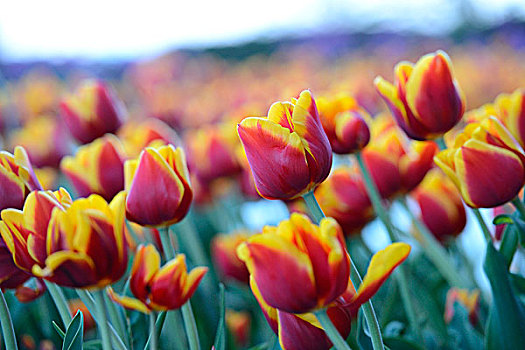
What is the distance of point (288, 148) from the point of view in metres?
0.46

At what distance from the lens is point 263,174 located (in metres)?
0.47

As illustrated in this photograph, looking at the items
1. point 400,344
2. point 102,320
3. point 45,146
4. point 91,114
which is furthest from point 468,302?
point 45,146

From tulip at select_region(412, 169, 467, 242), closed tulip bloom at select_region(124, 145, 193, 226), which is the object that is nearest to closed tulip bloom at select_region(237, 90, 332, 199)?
closed tulip bloom at select_region(124, 145, 193, 226)

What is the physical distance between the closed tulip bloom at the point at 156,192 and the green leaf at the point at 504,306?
0.89 feet

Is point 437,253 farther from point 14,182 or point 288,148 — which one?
point 14,182

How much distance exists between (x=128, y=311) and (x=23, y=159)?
203mm

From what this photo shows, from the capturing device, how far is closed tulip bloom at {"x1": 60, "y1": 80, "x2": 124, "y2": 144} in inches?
40.1

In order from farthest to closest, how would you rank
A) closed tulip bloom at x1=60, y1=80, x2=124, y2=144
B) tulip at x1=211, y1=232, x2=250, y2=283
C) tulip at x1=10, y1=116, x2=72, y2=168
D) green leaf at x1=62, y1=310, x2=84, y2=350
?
tulip at x1=10, y1=116, x2=72, y2=168 < closed tulip bloom at x1=60, y1=80, x2=124, y2=144 < tulip at x1=211, y1=232, x2=250, y2=283 < green leaf at x1=62, y1=310, x2=84, y2=350

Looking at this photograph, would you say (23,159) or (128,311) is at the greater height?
(23,159)

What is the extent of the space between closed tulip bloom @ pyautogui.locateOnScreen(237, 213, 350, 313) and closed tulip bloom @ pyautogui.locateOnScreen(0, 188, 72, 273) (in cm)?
15

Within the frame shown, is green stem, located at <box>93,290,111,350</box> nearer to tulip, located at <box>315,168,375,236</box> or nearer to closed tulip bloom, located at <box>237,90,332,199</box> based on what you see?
closed tulip bloom, located at <box>237,90,332,199</box>

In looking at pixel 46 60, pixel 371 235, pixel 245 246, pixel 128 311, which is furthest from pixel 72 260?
pixel 46 60

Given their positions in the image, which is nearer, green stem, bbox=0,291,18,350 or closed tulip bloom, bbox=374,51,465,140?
green stem, bbox=0,291,18,350

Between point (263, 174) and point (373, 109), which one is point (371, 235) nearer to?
point (373, 109)
